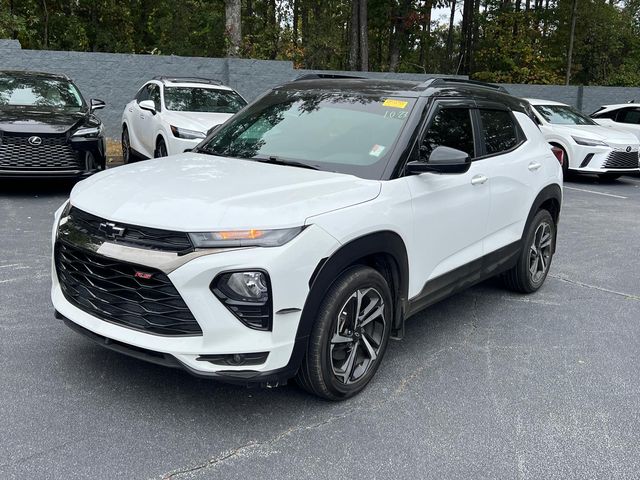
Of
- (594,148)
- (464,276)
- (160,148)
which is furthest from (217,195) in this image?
(594,148)

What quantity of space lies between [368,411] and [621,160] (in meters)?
11.4

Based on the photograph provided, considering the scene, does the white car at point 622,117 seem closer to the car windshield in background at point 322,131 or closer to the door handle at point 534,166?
the door handle at point 534,166

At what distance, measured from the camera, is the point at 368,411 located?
3.47 m

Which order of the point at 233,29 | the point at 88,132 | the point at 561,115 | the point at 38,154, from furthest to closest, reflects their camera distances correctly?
the point at 233,29 < the point at 561,115 < the point at 88,132 < the point at 38,154

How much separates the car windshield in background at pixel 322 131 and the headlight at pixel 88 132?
454 cm

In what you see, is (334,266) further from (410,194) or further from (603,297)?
(603,297)

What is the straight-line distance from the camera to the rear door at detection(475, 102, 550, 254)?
A: 4.75 metres

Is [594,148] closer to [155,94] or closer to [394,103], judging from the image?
[155,94]

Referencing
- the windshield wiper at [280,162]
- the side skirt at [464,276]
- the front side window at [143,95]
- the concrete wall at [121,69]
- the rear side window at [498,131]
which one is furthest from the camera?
the concrete wall at [121,69]

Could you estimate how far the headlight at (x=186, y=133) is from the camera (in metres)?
9.14

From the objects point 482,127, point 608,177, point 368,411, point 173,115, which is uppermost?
point 482,127

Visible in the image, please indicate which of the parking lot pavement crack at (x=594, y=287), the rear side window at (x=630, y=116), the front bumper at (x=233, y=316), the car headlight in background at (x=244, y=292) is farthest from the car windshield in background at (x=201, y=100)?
the rear side window at (x=630, y=116)

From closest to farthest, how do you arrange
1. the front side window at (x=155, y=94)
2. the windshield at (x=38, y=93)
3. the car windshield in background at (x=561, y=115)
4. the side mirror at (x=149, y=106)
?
the windshield at (x=38, y=93) → the side mirror at (x=149, y=106) → the front side window at (x=155, y=94) → the car windshield in background at (x=561, y=115)

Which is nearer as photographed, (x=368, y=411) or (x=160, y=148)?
(x=368, y=411)
